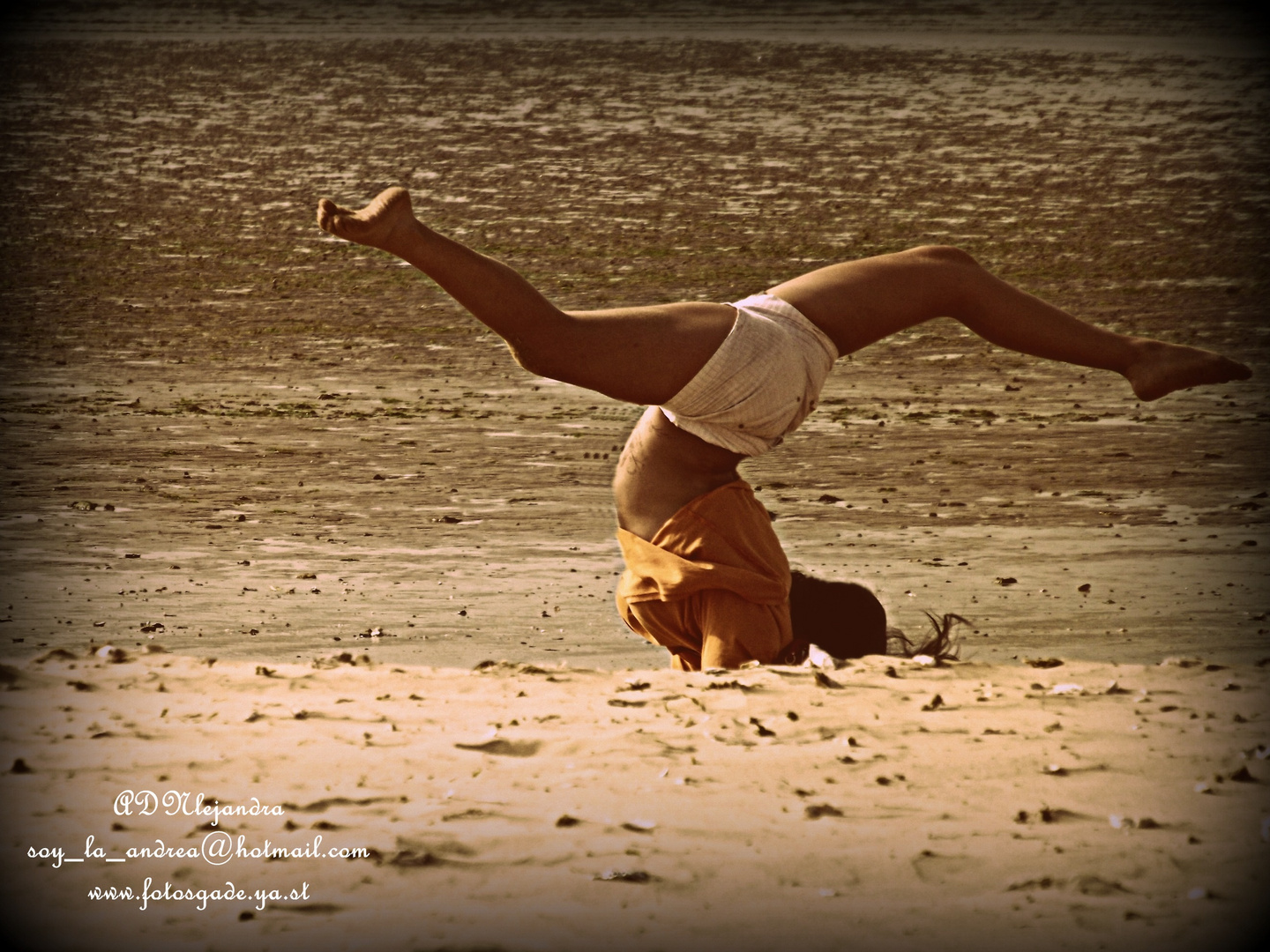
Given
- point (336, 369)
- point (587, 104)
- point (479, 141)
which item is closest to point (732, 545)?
point (336, 369)

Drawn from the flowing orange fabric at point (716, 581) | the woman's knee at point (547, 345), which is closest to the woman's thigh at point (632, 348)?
the woman's knee at point (547, 345)

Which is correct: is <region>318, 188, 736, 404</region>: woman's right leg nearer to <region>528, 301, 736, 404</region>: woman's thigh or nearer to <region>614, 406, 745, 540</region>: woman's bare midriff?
<region>528, 301, 736, 404</region>: woman's thigh

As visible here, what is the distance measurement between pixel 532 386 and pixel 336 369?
3.94 feet

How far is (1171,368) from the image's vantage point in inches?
148

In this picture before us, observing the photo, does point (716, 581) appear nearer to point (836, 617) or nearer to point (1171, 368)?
point (836, 617)

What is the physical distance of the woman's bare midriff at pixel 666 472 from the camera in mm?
3811

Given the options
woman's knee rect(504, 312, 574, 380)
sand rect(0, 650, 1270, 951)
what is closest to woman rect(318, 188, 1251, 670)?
woman's knee rect(504, 312, 574, 380)

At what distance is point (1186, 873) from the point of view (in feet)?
8.34

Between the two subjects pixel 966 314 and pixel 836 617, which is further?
pixel 836 617

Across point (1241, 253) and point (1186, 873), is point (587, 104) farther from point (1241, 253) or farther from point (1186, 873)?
point (1186, 873)

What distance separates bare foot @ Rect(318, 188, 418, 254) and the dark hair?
1.43 meters

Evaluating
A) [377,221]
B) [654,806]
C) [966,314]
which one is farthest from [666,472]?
[654,806]

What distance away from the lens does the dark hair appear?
4.07 meters

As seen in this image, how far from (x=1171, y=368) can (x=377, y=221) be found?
75.0 inches
